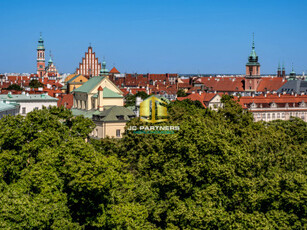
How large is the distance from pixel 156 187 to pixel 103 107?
127 feet

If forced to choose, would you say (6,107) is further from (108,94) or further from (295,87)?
(295,87)

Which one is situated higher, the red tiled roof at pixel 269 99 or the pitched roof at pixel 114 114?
the red tiled roof at pixel 269 99

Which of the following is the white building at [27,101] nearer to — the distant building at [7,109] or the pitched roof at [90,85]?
the pitched roof at [90,85]

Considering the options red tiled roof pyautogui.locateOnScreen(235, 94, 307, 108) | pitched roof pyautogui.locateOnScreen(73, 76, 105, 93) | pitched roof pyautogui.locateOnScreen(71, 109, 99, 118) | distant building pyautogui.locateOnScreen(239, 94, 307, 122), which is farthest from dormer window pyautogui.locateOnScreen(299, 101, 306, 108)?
pitched roof pyautogui.locateOnScreen(71, 109, 99, 118)

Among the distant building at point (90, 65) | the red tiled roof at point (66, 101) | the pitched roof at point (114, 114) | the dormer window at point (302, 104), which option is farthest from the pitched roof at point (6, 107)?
the distant building at point (90, 65)

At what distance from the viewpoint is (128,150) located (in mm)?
47281

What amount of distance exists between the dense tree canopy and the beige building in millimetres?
26201

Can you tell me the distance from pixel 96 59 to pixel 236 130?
102672mm

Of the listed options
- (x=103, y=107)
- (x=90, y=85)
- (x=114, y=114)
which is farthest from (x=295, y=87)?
(x=114, y=114)

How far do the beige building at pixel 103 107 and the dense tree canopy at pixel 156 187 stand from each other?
26201 millimetres

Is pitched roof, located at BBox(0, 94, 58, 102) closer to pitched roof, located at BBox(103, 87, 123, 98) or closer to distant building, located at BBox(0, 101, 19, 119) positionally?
distant building, located at BBox(0, 101, 19, 119)

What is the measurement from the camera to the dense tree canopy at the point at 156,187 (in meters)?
28.7

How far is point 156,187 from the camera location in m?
33.4

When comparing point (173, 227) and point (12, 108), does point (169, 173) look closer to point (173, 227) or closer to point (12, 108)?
point (173, 227)
